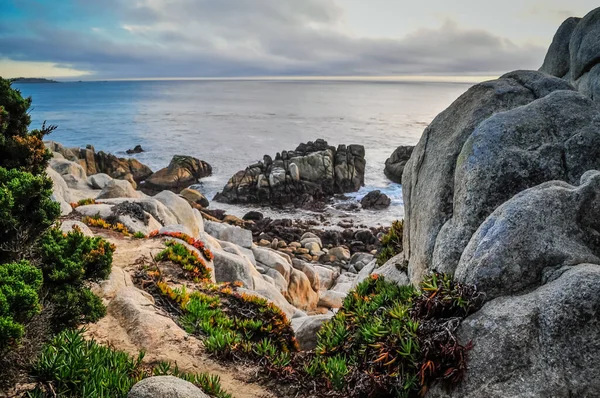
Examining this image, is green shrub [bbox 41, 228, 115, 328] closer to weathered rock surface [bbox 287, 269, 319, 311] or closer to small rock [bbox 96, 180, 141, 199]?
weathered rock surface [bbox 287, 269, 319, 311]

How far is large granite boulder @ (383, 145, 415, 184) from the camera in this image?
60438mm

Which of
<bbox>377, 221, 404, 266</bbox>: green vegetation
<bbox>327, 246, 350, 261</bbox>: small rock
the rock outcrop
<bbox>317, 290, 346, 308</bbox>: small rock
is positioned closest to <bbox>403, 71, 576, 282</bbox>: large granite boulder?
the rock outcrop

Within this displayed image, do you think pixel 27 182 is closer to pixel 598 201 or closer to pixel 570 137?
pixel 598 201

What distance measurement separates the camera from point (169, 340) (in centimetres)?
909

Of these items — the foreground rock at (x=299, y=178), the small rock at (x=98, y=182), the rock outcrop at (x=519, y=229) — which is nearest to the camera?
the rock outcrop at (x=519, y=229)

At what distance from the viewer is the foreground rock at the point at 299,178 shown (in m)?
49.2

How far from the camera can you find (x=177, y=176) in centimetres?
5447

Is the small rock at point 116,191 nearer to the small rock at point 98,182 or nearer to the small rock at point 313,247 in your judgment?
the small rock at point 98,182

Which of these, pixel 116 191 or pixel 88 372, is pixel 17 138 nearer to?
pixel 88 372

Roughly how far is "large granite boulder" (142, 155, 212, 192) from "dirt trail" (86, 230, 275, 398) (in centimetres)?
4294

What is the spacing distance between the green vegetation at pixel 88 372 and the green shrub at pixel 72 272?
2.74 ft

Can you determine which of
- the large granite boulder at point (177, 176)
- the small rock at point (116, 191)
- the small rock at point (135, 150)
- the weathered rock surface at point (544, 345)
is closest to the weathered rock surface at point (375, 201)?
the large granite boulder at point (177, 176)

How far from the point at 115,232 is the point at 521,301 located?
52.6 feet

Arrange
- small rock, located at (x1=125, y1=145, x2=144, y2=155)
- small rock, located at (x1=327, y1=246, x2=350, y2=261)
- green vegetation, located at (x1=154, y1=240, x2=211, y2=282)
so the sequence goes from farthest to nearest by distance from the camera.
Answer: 1. small rock, located at (x1=125, y1=145, x2=144, y2=155)
2. small rock, located at (x1=327, y1=246, x2=350, y2=261)
3. green vegetation, located at (x1=154, y1=240, x2=211, y2=282)
